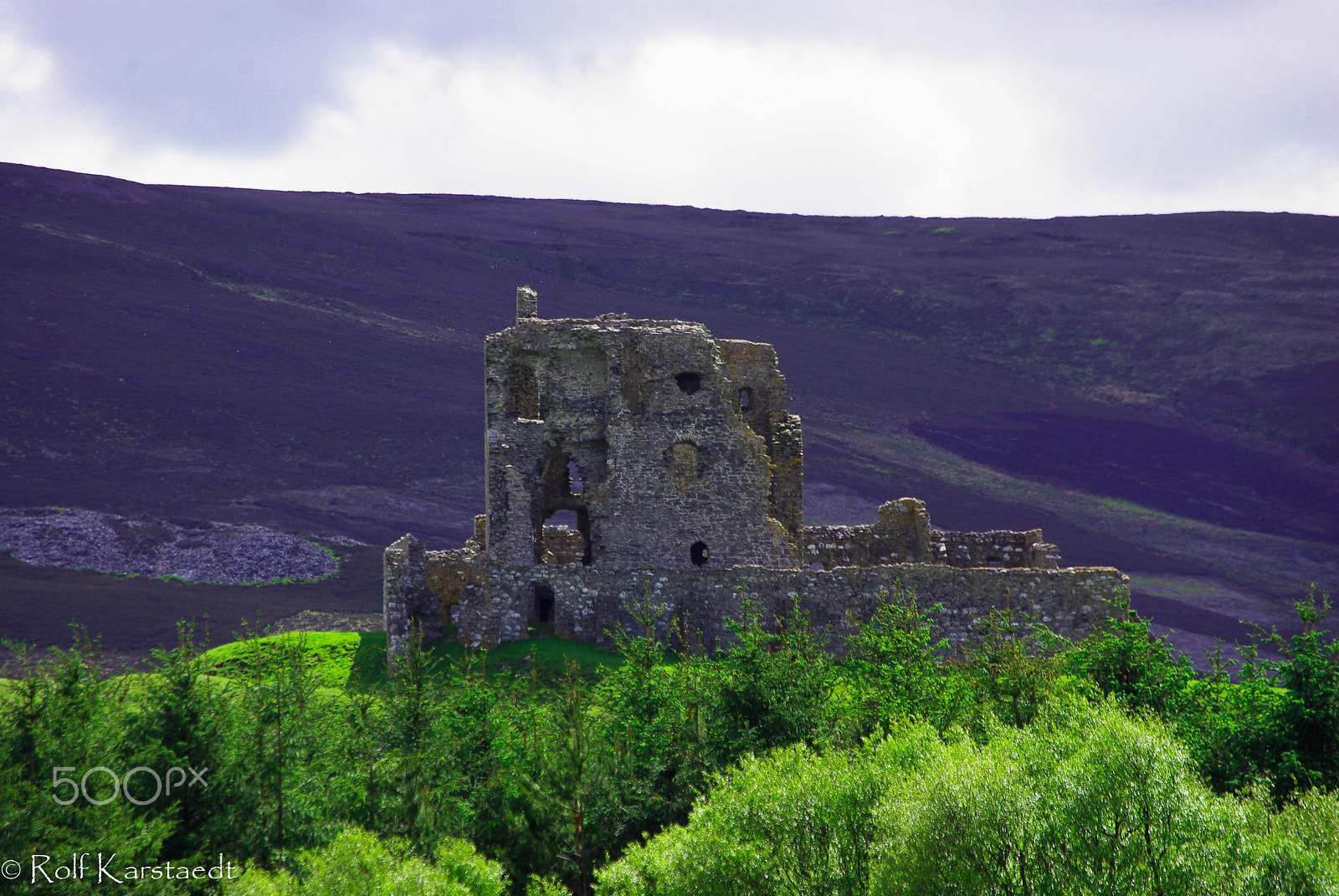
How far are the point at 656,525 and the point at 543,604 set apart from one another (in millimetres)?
4252

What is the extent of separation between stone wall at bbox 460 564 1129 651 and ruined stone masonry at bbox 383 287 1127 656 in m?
0.05

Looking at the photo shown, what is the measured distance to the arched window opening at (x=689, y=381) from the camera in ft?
124

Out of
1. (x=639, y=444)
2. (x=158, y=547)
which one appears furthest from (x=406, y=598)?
(x=158, y=547)

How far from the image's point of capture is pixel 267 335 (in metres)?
133

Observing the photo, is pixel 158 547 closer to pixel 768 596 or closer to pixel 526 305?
pixel 526 305

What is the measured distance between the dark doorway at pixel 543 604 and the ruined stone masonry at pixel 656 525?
75mm

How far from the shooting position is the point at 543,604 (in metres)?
35.1

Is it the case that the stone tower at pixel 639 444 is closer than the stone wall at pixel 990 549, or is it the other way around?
the stone tower at pixel 639 444

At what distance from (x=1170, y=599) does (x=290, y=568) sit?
68.0m

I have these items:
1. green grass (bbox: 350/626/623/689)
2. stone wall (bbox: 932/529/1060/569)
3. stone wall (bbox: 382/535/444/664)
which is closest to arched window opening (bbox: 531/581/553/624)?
green grass (bbox: 350/626/623/689)

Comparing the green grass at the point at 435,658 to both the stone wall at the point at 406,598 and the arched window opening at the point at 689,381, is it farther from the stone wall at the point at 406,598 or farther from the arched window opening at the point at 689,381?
the arched window opening at the point at 689,381

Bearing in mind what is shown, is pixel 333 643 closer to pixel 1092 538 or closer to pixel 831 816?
pixel 831 816

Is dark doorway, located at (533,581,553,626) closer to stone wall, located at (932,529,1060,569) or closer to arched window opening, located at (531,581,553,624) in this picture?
arched window opening, located at (531,581,553,624)

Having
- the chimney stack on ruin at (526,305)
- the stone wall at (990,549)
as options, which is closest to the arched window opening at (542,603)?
the chimney stack on ruin at (526,305)
